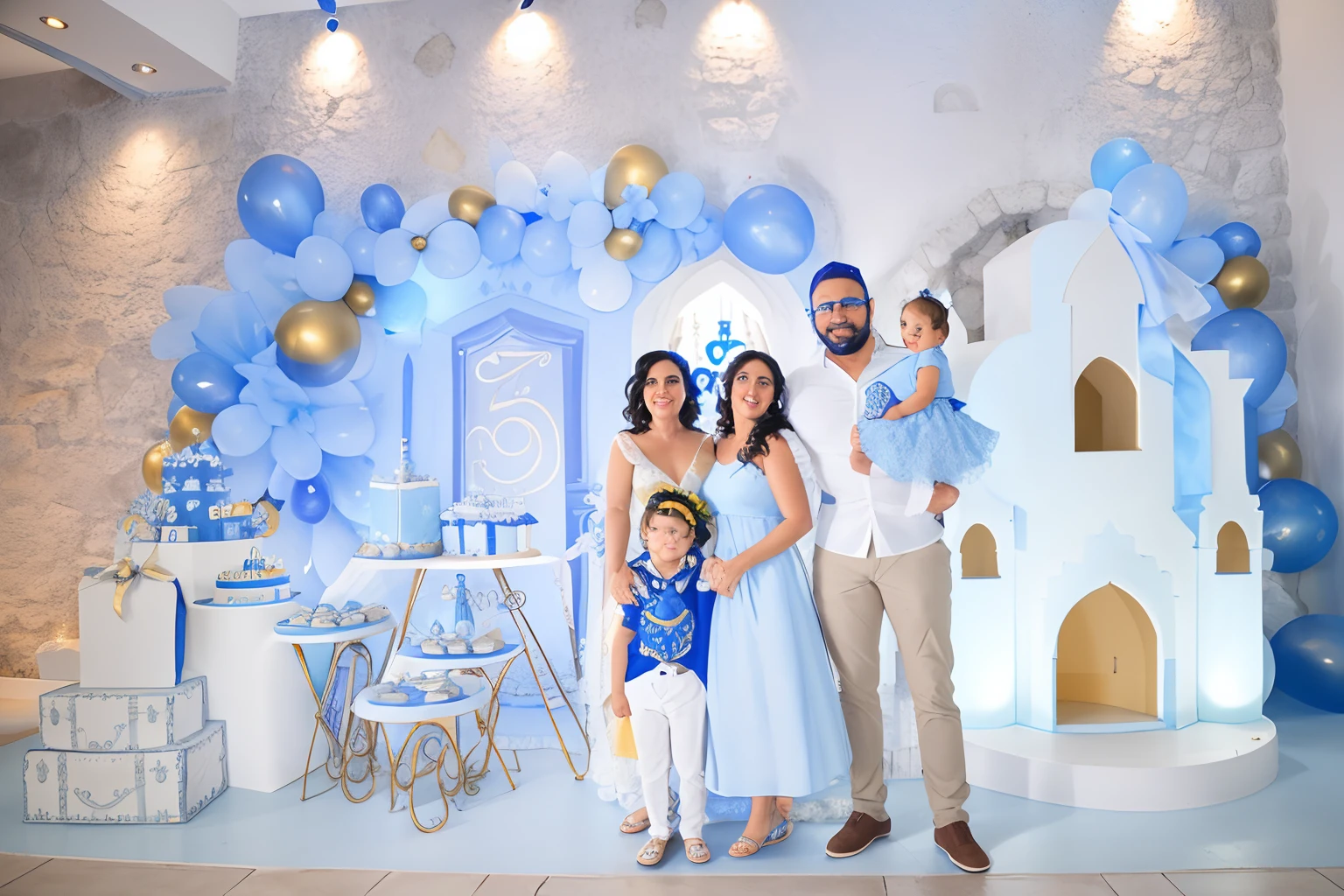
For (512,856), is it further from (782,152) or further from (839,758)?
(782,152)

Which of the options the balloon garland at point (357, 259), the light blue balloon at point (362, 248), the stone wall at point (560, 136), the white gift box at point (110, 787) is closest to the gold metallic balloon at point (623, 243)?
the balloon garland at point (357, 259)

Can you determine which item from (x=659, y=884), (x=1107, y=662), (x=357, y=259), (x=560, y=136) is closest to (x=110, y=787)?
(x=659, y=884)

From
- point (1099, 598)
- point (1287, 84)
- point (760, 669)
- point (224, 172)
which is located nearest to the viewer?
point (760, 669)

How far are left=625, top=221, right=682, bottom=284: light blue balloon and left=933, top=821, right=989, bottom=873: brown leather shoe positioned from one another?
294 cm

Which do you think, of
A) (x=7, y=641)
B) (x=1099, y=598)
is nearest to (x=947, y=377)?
(x=1099, y=598)

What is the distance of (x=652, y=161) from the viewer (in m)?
4.38

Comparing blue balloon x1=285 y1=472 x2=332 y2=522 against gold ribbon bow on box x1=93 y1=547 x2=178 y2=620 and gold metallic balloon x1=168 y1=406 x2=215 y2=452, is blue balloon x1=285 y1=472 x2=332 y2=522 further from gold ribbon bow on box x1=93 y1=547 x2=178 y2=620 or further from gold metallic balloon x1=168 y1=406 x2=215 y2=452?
gold ribbon bow on box x1=93 y1=547 x2=178 y2=620

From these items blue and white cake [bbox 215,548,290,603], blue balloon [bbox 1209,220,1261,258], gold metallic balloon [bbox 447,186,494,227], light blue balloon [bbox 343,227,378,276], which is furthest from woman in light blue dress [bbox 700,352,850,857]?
A: blue balloon [bbox 1209,220,1261,258]

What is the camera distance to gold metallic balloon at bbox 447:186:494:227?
175 inches

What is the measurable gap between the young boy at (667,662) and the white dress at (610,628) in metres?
0.13

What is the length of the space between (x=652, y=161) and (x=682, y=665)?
286 centimetres

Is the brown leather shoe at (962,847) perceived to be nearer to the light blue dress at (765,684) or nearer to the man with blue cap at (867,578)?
the man with blue cap at (867,578)

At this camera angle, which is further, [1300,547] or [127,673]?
[1300,547]

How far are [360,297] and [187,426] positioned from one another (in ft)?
3.84
